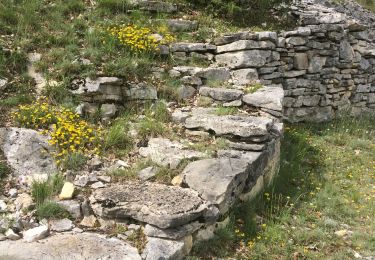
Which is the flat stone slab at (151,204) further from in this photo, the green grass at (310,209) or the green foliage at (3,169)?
the green foliage at (3,169)

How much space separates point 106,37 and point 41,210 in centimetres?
380

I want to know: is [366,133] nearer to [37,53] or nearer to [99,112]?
[99,112]

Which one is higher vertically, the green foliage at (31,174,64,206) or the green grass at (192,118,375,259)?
the green foliage at (31,174,64,206)

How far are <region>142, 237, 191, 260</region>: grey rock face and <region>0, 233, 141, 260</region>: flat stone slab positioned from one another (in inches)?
4.7

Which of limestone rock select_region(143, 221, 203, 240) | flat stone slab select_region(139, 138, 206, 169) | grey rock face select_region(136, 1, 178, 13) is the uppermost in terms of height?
grey rock face select_region(136, 1, 178, 13)

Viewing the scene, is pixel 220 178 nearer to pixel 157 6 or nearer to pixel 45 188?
pixel 45 188

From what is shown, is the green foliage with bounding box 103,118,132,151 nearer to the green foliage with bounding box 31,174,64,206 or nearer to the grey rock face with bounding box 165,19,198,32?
the green foliage with bounding box 31,174,64,206

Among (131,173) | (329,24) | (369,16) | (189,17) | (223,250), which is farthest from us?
(369,16)

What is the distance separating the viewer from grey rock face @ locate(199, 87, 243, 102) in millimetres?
6719

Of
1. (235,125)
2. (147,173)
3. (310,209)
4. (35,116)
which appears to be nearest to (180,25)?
(235,125)

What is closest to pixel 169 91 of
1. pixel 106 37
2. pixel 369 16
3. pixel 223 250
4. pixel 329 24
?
pixel 106 37

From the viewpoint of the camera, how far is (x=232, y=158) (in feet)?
17.4

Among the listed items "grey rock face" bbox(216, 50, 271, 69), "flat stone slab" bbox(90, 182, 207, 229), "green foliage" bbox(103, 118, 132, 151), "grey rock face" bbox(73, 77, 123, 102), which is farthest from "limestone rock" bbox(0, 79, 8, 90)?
"grey rock face" bbox(216, 50, 271, 69)

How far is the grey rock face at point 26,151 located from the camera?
16.4 ft
